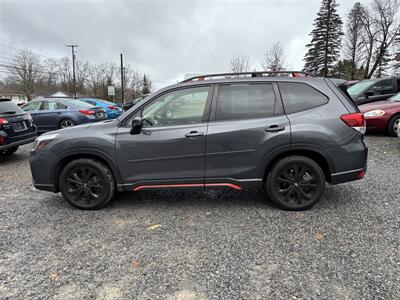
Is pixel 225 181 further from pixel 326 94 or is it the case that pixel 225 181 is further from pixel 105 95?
pixel 105 95

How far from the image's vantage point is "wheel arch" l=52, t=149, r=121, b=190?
3672mm

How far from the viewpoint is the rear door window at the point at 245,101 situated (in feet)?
11.7

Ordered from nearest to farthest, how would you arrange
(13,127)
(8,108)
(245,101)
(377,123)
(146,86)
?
(245,101) < (13,127) < (8,108) < (377,123) < (146,86)

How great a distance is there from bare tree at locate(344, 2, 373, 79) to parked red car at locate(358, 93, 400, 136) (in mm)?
36464

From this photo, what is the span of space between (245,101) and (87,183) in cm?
237

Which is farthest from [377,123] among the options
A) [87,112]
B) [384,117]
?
[87,112]

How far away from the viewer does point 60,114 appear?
9.52 metres

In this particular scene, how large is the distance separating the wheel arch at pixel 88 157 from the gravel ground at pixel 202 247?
0.49m

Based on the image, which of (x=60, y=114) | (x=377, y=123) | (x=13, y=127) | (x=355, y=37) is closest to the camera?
(x=13, y=127)

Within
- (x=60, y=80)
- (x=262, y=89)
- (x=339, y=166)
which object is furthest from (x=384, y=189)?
(x=60, y=80)

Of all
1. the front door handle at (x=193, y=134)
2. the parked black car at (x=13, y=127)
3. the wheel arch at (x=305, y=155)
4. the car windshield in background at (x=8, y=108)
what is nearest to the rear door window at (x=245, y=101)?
the front door handle at (x=193, y=134)

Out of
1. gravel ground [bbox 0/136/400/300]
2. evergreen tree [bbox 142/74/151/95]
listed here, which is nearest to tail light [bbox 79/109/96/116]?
gravel ground [bbox 0/136/400/300]

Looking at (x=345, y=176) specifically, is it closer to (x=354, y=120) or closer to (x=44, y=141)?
(x=354, y=120)

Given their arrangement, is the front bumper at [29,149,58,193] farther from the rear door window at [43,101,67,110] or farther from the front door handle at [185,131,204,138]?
the rear door window at [43,101,67,110]
